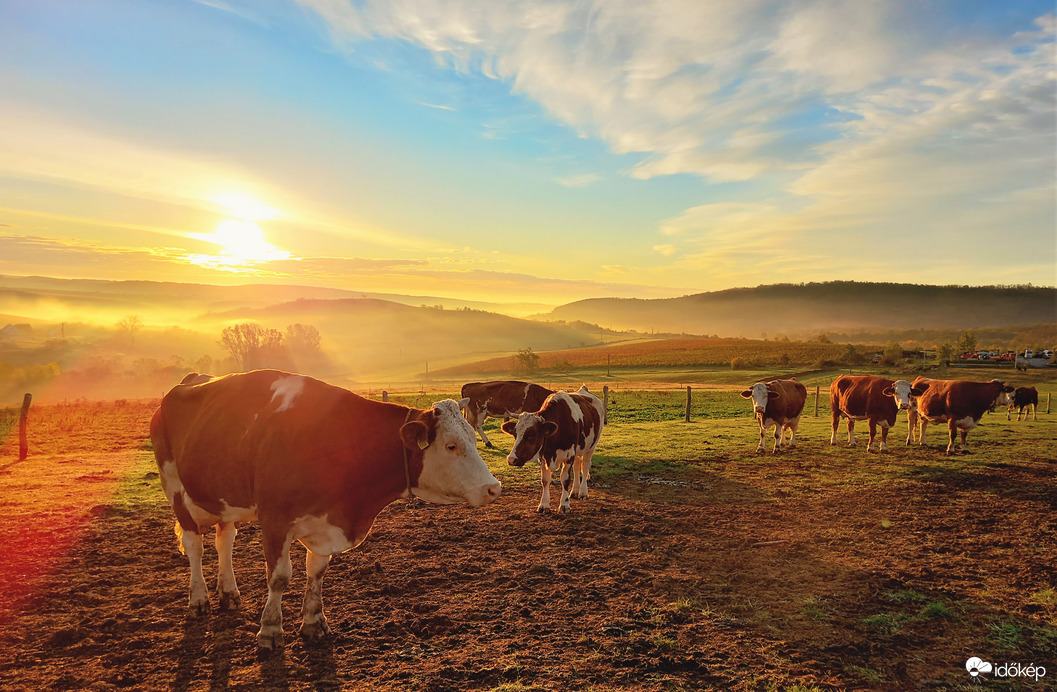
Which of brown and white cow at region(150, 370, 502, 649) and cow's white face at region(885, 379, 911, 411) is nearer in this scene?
brown and white cow at region(150, 370, 502, 649)

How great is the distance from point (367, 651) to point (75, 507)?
27.3ft

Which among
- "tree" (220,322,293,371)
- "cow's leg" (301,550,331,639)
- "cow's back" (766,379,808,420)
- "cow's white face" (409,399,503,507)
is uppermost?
"cow's white face" (409,399,503,507)

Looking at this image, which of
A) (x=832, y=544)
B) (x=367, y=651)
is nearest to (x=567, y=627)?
(x=367, y=651)

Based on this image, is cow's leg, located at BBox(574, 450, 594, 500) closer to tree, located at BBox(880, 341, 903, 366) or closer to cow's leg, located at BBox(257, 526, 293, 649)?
cow's leg, located at BBox(257, 526, 293, 649)

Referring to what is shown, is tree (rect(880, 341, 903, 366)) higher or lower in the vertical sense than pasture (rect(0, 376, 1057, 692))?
higher

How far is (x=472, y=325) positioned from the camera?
19950cm

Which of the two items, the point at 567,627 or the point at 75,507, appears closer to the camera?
the point at 567,627

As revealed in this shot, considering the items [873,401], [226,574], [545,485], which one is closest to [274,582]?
[226,574]

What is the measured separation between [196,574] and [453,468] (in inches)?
128

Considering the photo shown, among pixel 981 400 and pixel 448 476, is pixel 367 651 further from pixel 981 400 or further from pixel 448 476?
pixel 981 400

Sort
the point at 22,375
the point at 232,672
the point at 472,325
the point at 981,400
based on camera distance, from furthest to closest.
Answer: the point at 472,325 → the point at 22,375 → the point at 981,400 → the point at 232,672

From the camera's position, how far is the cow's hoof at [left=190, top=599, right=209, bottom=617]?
6125 millimetres

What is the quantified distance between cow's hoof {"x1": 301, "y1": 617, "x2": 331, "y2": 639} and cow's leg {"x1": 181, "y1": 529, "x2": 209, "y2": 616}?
4.59 ft

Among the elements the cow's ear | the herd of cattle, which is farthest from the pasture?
the cow's ear
